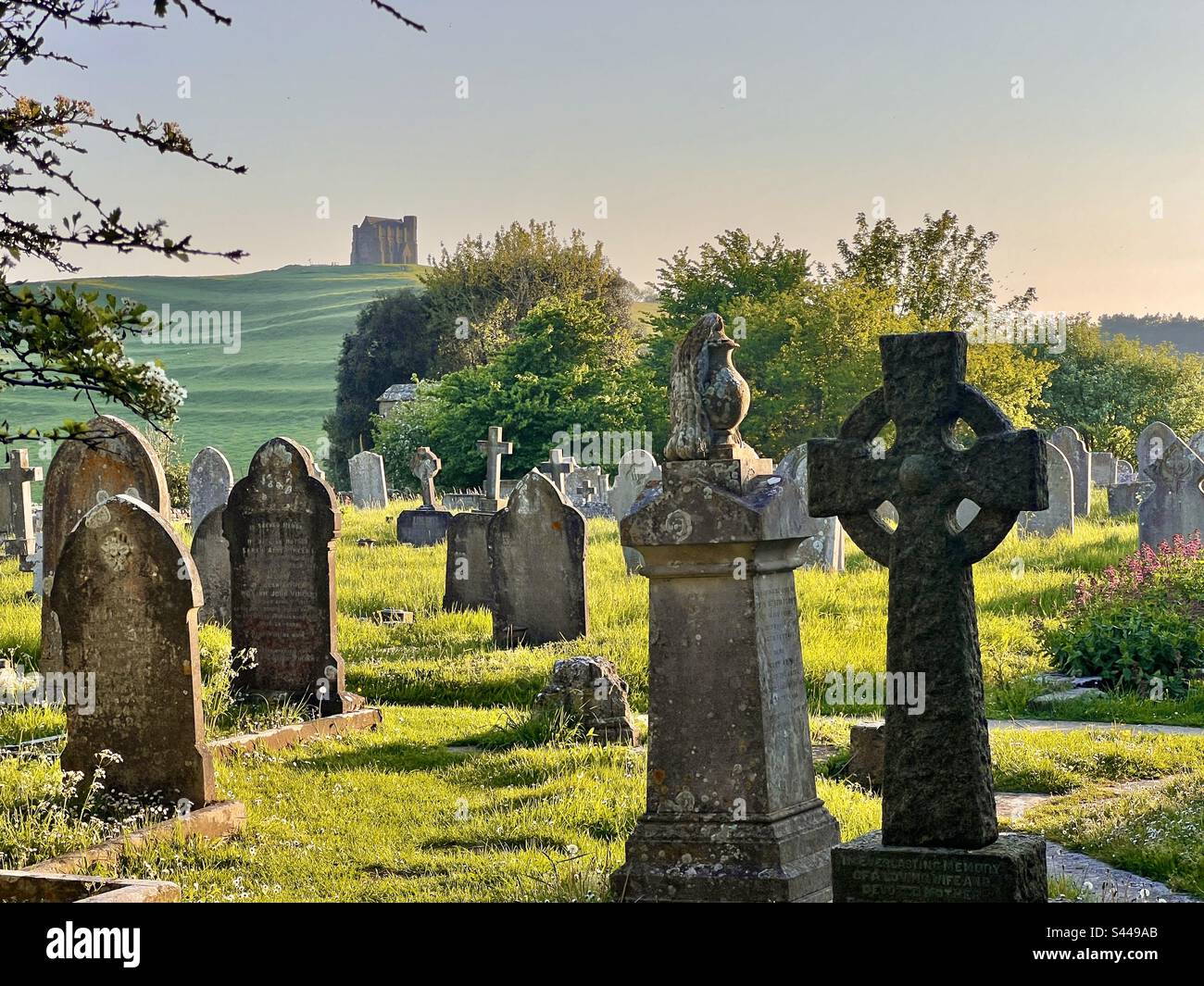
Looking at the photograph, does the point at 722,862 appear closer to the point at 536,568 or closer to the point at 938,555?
the point at 938,555

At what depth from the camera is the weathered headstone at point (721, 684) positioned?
7.11 meters

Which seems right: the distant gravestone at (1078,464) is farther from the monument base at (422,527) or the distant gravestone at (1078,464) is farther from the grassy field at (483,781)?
the grassy field at (483,781)

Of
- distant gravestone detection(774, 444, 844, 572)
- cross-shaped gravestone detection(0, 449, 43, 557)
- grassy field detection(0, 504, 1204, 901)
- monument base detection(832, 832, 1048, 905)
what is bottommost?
grassy field detection(0, 504, 1204, 901)

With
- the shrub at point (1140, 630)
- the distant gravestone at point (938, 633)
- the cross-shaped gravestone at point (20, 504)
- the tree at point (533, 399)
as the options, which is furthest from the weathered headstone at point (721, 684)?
the tree at point (533, 399)

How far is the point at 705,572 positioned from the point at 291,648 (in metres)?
6.05

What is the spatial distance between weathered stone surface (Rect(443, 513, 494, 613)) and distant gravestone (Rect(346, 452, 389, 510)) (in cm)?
1865

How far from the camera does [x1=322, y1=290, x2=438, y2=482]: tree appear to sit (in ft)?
197

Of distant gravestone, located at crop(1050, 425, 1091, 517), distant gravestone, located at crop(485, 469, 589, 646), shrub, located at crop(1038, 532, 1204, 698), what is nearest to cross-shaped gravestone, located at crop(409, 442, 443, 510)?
distant gravestone, located at crop(1050, 425, 1091, 517)

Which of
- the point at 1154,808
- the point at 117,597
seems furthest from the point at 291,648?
the point at 1154,808

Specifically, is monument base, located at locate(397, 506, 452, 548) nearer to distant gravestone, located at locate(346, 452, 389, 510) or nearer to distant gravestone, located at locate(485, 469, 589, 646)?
distant gravestone, located at locate(346, 452, 389, 510)

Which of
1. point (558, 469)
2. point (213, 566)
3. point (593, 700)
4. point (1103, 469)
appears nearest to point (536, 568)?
point (213, 566)

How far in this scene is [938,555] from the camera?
5.68 meters

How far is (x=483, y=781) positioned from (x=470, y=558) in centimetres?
755
